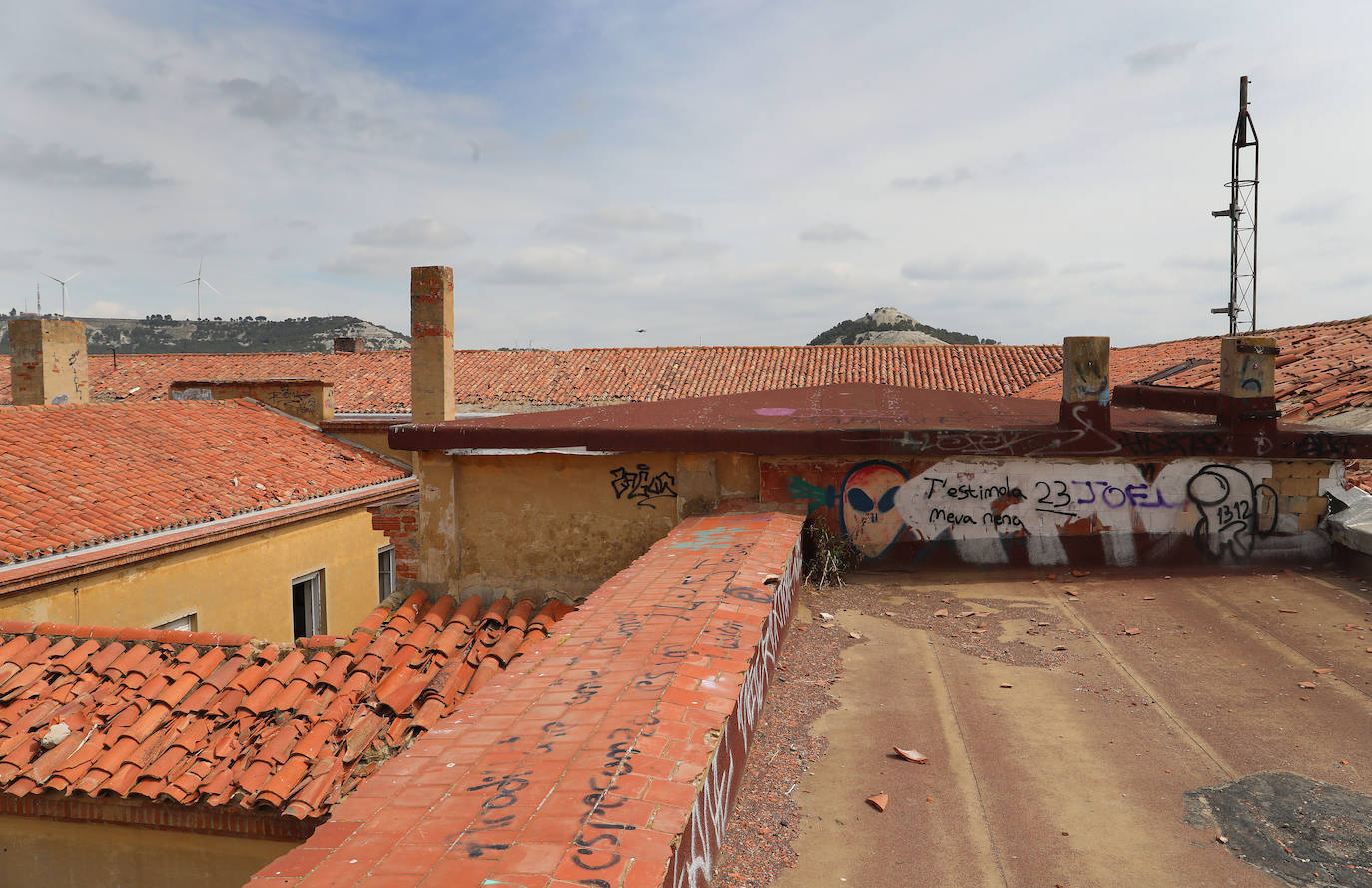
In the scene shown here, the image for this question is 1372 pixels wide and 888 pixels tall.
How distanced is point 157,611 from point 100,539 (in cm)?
137

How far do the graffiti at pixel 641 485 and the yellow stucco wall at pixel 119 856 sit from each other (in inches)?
121

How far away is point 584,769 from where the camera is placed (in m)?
2.29

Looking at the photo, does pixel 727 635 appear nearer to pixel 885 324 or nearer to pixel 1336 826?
pixel 1336 826

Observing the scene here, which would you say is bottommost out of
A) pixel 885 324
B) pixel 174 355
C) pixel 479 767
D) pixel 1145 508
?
pixel 479 767

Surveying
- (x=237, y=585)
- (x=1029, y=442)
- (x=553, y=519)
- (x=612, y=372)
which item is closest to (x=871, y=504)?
(x=1029, y=442)

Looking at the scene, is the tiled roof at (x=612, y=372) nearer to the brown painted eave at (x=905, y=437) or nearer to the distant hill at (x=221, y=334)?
the brown painted eave at (x=905, y=437)

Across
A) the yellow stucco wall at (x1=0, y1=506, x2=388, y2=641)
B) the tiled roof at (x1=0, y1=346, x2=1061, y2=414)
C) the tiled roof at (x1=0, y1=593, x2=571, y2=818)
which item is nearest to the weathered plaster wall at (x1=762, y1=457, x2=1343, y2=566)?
the tiled roof at (x1=0, y1=593, x2=571, y2=818)

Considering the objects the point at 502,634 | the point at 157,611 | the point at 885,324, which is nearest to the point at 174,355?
the point at 157,611

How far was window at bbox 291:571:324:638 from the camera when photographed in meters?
13.9

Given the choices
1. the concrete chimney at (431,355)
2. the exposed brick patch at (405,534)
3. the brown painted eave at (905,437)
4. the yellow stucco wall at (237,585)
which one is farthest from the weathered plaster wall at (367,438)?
the brown painted eave at (905,437)

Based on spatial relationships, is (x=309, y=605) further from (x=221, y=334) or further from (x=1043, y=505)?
(x=221, y=334)

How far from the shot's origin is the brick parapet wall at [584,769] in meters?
1.87

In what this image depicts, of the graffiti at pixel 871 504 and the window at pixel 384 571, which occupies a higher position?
the graffiti at pixel 871 504

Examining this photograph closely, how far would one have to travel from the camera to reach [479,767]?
8.03ft
